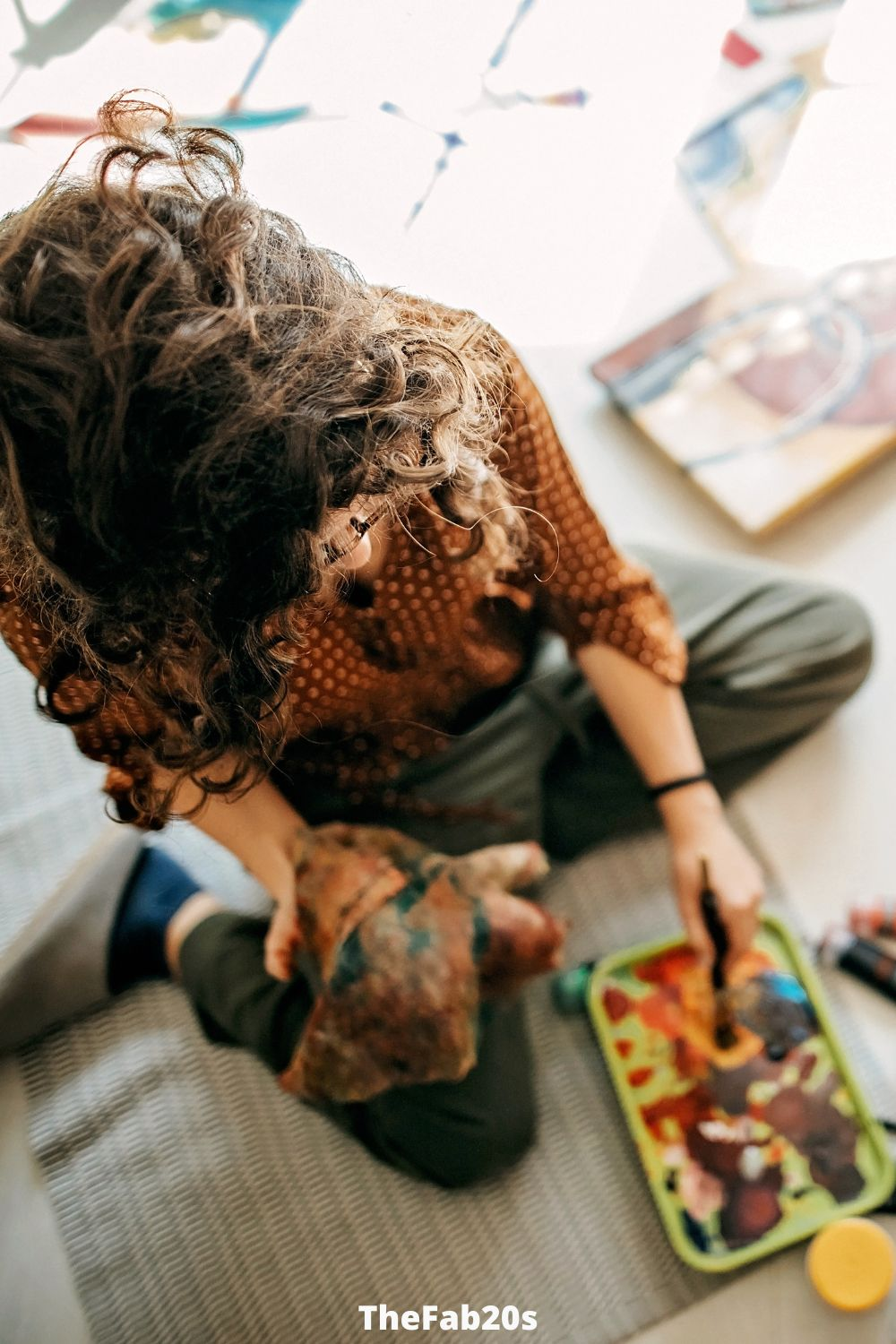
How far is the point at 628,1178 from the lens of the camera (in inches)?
32.5

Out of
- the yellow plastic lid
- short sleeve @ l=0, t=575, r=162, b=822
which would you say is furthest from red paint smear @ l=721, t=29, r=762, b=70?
the yellow plastic lid

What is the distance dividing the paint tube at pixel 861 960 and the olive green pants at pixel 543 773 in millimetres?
172

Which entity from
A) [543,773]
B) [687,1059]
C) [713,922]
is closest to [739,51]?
[543,773]

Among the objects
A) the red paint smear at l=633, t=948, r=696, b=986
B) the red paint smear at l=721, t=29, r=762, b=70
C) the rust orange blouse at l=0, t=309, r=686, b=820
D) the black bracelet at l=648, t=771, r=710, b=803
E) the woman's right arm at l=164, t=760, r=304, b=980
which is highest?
the red paint smear at l=721, t=29, r=762, b=70

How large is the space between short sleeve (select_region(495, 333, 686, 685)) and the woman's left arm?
2 centimetres

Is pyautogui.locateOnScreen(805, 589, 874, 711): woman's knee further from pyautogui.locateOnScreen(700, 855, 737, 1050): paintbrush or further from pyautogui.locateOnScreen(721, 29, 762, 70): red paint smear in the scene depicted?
pyautogui.locateOnScreen(721, 29, 762, 70): red paint smear

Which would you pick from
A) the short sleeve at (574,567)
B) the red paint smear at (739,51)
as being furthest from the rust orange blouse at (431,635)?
the red paint smear at (739,51)

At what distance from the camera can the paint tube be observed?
2.80ft

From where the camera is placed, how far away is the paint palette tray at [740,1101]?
0.77m

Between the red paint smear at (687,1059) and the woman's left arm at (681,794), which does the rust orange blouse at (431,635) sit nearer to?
the woman's left arm at (681,794)

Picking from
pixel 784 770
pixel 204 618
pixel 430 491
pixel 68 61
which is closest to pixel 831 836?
pixel 784 770

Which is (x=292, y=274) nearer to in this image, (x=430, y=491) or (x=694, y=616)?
(x=430, y=491)

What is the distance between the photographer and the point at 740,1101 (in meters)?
0.81

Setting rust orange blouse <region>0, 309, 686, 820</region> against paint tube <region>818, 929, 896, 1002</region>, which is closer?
rust orange blouse <region>0, 309, 686, 820</region>
